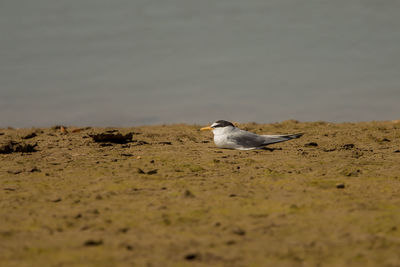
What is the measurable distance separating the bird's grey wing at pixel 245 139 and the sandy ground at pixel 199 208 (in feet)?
1.40

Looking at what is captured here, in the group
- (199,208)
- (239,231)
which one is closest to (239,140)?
(199,208)

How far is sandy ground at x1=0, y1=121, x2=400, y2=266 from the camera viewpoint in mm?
3920

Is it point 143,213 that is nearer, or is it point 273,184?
point 143,213

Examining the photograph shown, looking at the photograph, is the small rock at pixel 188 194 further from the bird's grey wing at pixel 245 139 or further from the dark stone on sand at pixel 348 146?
the dark stone on sand at pixel 348 146

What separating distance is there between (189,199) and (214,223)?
112cm

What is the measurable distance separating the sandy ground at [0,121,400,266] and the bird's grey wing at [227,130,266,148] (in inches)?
16.7

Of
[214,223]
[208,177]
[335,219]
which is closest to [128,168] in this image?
[208,177]

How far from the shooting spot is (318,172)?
7.74 m

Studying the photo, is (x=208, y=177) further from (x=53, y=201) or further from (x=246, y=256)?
(x=246, y=256)

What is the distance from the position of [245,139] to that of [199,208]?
5.45 m

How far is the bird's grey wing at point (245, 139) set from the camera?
35.0 feet

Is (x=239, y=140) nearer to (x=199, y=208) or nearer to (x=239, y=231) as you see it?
(x=199, y=208)

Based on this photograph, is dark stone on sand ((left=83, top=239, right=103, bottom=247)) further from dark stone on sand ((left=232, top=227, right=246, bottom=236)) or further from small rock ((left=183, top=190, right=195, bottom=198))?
small rock ((left=183, top=190, right=195, bottom=198))

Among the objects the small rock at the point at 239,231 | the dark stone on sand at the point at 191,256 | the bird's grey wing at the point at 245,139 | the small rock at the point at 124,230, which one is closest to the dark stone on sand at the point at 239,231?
the small rock at the point at 239,231
